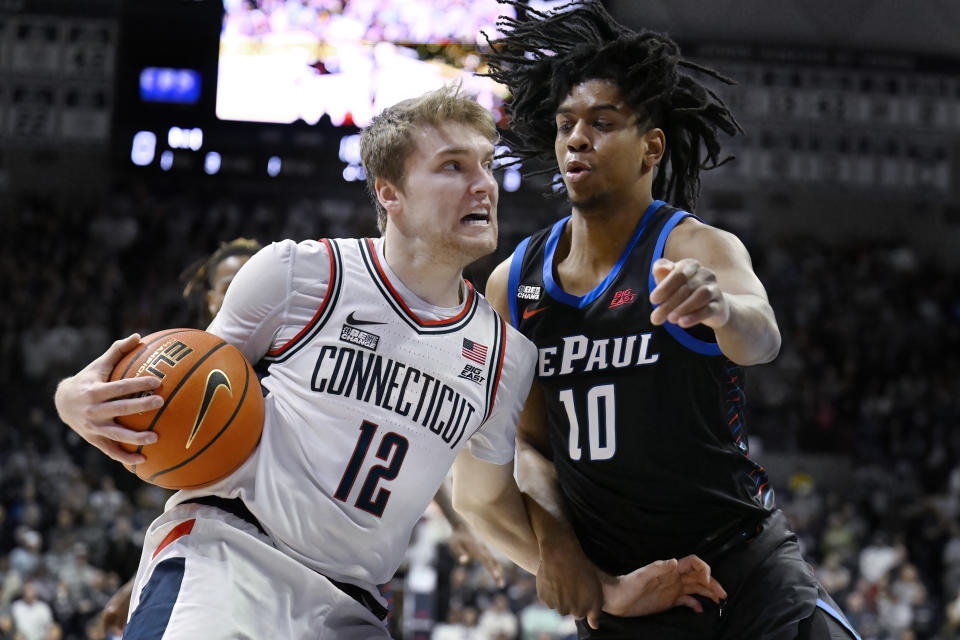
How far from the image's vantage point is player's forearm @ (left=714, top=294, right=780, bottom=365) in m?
2.72

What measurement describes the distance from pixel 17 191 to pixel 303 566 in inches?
669

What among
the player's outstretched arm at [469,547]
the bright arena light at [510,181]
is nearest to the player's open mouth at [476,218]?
the player's outstretched arm at [469,547]

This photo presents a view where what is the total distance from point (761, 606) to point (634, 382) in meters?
0.76

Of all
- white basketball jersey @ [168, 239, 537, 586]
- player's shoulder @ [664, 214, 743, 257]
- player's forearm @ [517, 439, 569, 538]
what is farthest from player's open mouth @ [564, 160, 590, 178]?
player's forearm @ [517, 439, 569, 538]

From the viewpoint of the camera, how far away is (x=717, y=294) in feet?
8.25

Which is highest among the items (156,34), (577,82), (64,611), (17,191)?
(156,34)

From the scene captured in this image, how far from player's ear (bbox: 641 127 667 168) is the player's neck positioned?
0.76m

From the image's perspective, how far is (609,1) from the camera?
43.0 feet

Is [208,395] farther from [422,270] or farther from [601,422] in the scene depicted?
[601,422]

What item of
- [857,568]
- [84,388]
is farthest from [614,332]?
[857,568]

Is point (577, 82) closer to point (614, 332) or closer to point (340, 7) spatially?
point (614, 332)

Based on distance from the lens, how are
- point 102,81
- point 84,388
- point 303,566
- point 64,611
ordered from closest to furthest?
point 84,388, point 303,566, point 64,611, point 102,81

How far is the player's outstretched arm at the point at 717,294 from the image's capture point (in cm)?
245

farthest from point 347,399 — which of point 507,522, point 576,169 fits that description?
point 576,169
